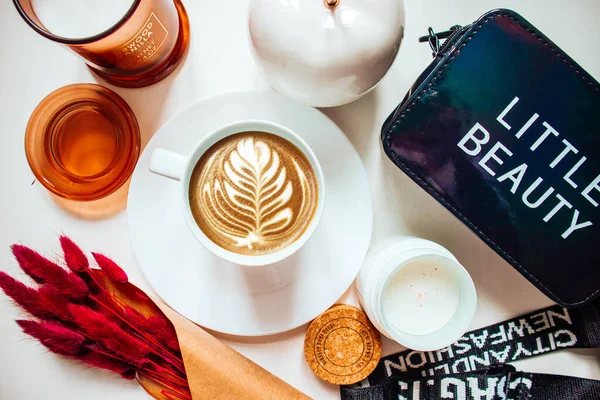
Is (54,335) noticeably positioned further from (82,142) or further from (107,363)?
(82,142)

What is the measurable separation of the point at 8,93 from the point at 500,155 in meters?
0.87

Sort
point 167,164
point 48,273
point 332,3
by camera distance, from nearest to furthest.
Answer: point 332,3, point 167,164, point 48,273

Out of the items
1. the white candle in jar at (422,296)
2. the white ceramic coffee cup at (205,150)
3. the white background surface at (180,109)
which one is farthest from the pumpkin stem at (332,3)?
the white candle in jar at (422,296)

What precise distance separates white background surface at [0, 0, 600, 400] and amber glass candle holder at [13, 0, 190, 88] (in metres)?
0.03

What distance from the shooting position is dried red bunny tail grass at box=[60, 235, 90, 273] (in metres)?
0.86

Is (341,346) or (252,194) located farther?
(341,346)

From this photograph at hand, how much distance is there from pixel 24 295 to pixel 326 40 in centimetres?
64

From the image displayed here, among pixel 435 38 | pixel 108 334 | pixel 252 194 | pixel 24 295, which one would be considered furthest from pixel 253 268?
pixel 435 38

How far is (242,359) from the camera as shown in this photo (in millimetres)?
892

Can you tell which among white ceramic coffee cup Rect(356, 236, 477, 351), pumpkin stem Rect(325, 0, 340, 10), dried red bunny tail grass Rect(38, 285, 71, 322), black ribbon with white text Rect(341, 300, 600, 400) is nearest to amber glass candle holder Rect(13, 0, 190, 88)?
pumpkin stem Rect(325, 0, 340, 10)

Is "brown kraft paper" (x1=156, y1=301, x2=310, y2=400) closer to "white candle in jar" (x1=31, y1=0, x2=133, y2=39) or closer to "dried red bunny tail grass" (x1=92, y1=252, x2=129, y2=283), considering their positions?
"dried red bunny tail grass" (x1=92, y1=252, x2=129, y2=283)

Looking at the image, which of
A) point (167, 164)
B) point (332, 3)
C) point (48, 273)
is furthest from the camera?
point (48, 273)

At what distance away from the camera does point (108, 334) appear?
83 centimetres

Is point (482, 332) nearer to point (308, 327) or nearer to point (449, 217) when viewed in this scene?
point (449, 217)
